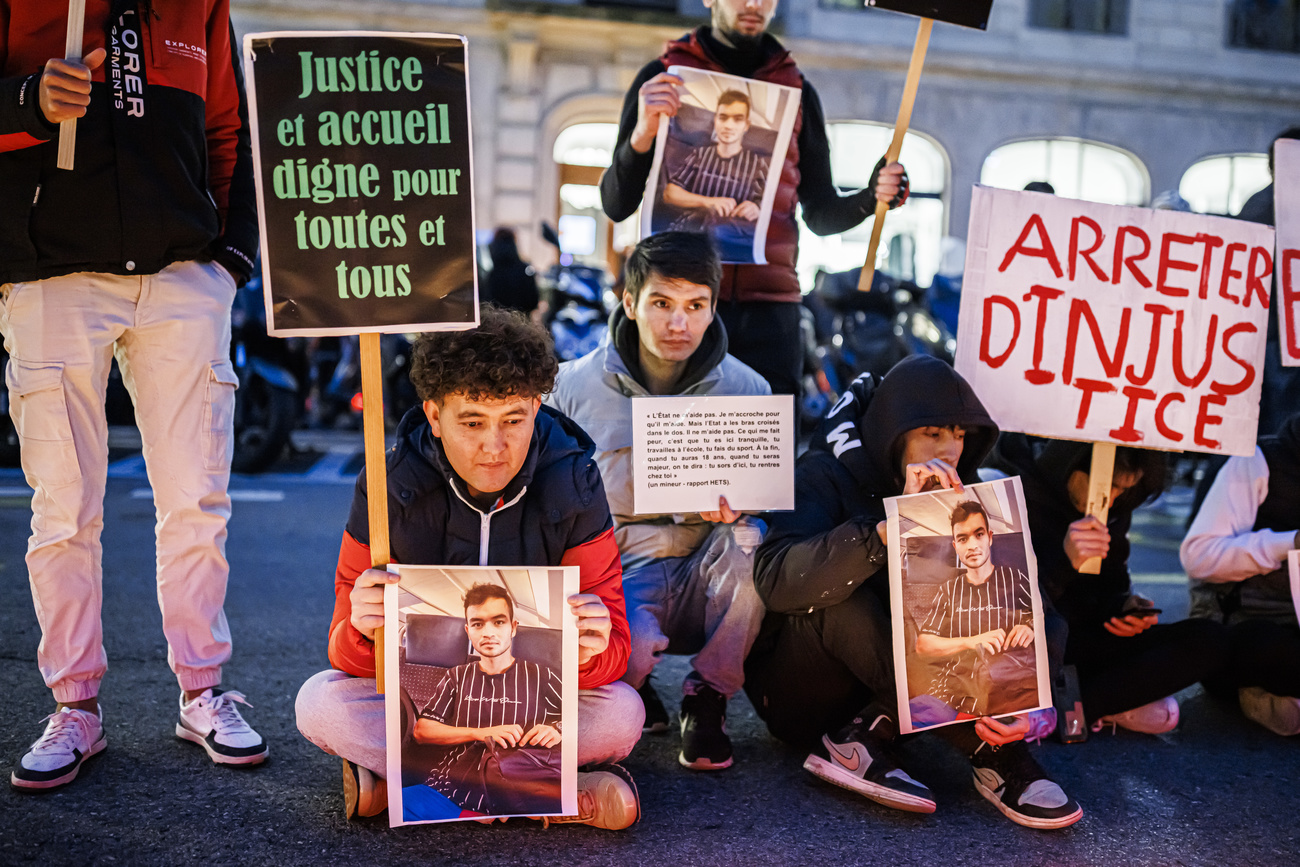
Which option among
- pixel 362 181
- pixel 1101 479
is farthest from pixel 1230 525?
pixel 362 181

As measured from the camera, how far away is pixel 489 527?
2166 millimetres

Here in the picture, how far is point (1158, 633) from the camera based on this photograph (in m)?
2.80

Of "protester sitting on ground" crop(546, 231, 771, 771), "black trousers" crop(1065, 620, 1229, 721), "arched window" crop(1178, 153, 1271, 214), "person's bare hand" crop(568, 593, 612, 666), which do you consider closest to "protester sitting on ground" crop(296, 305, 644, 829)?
"person's bare hand" crop(568, 593, 612, 666)

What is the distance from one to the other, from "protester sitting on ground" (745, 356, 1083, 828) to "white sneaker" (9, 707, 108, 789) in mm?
1414

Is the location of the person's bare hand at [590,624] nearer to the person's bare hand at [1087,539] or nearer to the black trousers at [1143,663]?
the person's bare hand at [1087,539]

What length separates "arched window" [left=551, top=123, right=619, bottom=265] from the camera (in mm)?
12938

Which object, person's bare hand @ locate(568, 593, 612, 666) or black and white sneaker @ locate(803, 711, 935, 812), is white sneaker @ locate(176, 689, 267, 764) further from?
black and white sneaker @ locate(803, 711, 935, 812)

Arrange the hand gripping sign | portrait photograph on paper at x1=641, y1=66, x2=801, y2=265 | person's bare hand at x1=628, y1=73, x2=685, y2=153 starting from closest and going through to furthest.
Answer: the hand gripping sign → person's bare hand at x1=628, y1=73, x2=685, y2=153 → portrait photograph on paper at x1=641, y1=66, x2=801, y2=265

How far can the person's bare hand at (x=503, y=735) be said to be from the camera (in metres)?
2.04

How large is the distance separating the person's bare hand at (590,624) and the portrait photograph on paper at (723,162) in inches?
52.8

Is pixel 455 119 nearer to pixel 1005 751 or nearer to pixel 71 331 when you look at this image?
pixel 71 331

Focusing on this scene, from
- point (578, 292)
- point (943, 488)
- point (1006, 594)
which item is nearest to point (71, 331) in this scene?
point (943, 488)

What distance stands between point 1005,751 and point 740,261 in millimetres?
1446

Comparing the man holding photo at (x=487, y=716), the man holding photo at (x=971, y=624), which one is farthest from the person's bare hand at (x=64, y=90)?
the man holding photo at (x=971, y=624)
